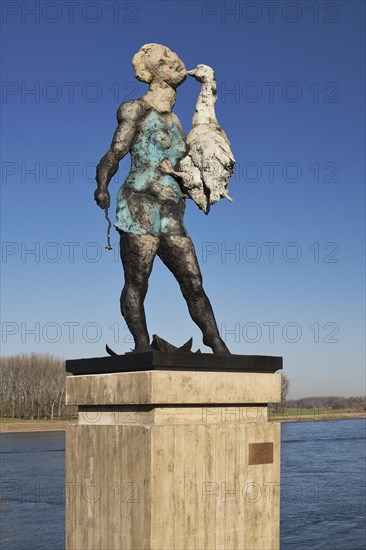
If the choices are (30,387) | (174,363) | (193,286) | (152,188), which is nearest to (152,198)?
(152,188)

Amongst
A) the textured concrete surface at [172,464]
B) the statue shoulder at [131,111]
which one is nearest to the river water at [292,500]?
the textured concrete surface at [172,464]

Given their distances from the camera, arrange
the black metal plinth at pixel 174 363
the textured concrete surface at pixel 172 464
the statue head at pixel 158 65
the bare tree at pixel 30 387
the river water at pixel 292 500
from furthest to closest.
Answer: the bare tree at pixel 30 387
the river water at pixel 292 500
the statue head at pixel 158 65
the black metal plinth at pixel 174 363
the textured concrete surface at pixel 172 464

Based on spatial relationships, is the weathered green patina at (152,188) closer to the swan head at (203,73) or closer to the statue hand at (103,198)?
the statue hand at (103,198)

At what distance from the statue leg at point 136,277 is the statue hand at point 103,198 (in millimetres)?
257

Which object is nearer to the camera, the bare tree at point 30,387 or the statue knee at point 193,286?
the statue knee at point 193,286

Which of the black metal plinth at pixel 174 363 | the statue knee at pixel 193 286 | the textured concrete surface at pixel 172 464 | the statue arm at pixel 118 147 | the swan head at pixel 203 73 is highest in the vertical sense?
the swan head at pixel 203 73

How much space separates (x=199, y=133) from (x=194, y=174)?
37cm

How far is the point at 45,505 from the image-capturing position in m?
27.2

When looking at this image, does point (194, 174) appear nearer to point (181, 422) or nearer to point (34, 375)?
point (181, 422)

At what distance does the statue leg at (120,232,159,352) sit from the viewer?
5.82 meters

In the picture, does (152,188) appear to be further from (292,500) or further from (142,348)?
(292,500)

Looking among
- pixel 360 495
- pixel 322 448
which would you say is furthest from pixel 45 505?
pixel 322 448

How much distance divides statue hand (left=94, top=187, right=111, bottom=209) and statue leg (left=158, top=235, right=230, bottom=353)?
494mm

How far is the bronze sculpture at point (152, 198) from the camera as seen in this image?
584cm
